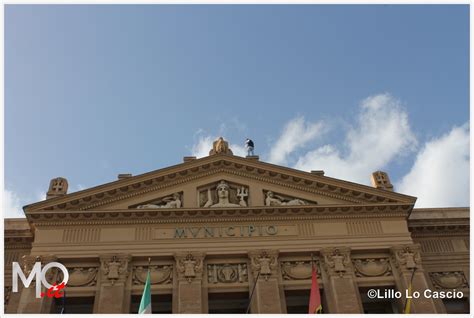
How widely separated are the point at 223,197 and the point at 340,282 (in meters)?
6.46

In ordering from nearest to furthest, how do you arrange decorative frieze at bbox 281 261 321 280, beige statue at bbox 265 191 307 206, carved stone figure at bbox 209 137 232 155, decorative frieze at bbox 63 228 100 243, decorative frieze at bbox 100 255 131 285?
decorative frieze at bbox 100 255 131 285 → decorative frieze at bbox 281 261 321 280 → decorative frieze at bbox 63 228 100 243 → beige statue at bbox 265 191 307 206 → carved stone figure at bbox 209 137 232 155

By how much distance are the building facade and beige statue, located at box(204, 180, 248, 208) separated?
8 centimetres

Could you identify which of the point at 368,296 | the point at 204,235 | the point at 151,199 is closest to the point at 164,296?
the point at 204,235

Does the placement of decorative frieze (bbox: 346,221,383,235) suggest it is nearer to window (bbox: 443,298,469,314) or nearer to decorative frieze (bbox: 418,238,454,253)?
decorative frieze (bbox: 418,238,454,253)

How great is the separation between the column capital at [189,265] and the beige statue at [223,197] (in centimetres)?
263

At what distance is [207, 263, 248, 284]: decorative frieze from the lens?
76.3 ft

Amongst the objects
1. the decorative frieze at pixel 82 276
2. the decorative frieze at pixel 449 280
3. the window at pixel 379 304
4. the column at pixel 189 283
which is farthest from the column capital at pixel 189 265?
the decorative frieze at pixel 449 280

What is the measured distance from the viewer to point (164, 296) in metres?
23.1

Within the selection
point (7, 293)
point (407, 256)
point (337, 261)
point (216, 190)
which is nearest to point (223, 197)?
point (216, 190)

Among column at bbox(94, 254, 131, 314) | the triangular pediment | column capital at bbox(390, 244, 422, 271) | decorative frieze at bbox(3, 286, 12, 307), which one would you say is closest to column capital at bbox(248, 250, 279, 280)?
the triangular pediment

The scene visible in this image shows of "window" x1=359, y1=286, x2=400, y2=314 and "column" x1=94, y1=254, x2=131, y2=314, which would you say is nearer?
"column" x1=94, y1=254, x2=131, y2=314

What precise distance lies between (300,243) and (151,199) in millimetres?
7011

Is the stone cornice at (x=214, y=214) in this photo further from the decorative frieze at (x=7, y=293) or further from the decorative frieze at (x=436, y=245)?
the decorative frieze at (x=7, y=293)

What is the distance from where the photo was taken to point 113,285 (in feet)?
74.2
